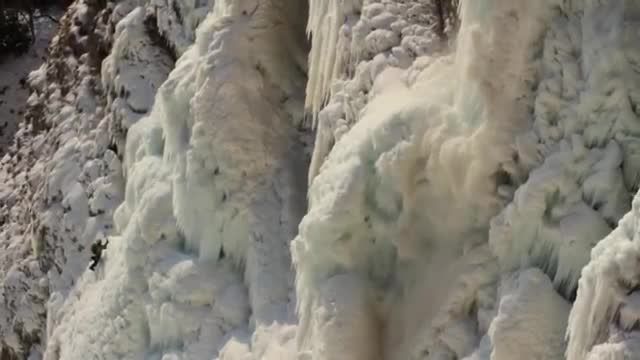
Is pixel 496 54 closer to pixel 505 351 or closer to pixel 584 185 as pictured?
pixel 584 185

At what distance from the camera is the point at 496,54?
4219 mm

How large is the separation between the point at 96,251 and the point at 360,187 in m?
3.84

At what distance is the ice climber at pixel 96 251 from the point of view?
26.5ft

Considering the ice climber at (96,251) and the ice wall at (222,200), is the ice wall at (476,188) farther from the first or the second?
the ice climber at (96,251)

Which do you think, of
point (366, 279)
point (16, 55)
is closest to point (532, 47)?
point (366, 279)

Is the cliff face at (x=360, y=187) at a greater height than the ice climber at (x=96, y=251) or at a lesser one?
greater

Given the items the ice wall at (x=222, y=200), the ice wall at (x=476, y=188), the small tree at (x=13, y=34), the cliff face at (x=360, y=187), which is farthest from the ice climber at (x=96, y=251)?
the small tree at (x=13, y=34)

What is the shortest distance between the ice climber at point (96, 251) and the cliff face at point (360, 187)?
100mm

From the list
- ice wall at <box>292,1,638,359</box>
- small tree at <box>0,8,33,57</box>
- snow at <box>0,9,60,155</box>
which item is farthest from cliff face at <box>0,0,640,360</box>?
small tree at <box>0,8,33,57</box>

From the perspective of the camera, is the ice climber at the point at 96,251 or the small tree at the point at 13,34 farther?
the small tree at the point at 13,34

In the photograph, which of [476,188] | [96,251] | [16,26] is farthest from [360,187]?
[16,26]

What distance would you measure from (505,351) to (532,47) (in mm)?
1144

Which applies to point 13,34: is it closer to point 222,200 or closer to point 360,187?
point 222,200

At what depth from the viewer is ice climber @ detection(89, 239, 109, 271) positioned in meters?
8.08
